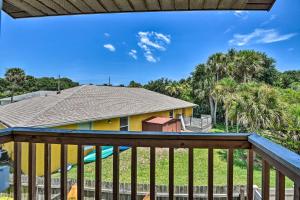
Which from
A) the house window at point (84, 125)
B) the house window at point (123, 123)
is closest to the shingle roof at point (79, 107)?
the house window at point (84, 125)

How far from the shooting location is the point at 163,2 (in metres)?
1.65

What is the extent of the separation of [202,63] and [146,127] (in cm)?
1008

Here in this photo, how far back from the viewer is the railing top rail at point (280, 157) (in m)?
0.90

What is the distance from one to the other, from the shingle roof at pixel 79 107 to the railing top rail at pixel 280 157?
8041 millimetres

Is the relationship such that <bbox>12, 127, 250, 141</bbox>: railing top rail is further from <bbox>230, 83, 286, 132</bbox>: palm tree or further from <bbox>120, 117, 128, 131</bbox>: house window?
<bbox>120, 117, 128, 131</bbox>: house window

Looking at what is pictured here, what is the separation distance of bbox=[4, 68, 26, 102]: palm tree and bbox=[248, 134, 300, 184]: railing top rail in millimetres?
11668

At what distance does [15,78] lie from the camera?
11320mm

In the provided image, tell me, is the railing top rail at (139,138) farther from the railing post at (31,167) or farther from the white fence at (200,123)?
the white fence at (200,123)

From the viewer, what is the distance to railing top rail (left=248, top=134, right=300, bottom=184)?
0.90m

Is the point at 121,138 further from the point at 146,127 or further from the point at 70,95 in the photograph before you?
the point at 146,127

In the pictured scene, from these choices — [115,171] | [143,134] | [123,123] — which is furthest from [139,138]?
[123,123]

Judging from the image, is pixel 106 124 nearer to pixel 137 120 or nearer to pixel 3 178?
pixel 137 120

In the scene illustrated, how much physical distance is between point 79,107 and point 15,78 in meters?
3.54

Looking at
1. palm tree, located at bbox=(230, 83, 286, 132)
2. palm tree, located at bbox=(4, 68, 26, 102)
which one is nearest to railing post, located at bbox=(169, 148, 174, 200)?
palm tree, located at bbox=(230, 83, 286, 132)
